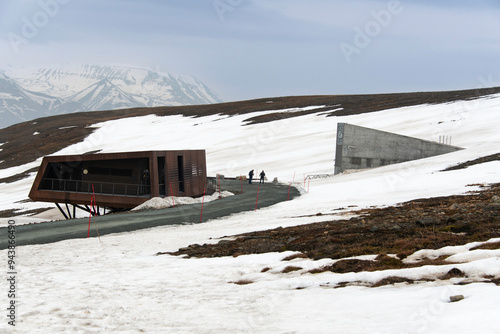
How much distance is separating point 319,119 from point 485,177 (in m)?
53.0

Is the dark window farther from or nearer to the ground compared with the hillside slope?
nearer to the ground

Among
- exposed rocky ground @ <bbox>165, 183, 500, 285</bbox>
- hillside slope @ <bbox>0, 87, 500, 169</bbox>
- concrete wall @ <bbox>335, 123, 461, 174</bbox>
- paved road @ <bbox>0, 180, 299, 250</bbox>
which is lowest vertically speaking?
paved road @ <bbox>0, 180, 299, 250</bbox>

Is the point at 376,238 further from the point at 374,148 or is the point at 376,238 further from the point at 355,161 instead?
the point at 374,148

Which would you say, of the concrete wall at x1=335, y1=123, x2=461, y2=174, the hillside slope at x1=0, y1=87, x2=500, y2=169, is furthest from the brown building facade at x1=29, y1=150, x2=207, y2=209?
the hillside slope at x1=0, y1=87, x2=500, y2=169

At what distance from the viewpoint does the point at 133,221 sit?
21.2m

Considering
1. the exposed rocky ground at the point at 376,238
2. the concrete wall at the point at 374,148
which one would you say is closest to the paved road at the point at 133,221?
the exposed rocky ground at the point at 376,238

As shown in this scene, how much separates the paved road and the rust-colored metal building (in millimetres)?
3092

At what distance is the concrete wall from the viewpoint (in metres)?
43.2

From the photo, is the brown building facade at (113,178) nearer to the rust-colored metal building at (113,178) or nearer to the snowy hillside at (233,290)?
the rust-colored metal building at (113,178)

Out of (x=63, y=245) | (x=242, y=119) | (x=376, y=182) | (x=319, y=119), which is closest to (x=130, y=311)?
(x=63, y=245)

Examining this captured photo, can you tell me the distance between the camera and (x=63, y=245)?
16016mm

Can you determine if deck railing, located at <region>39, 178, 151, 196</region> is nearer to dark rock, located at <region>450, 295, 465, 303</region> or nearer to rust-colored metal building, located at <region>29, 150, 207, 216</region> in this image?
rust-colored metal building, located at <region>29, 150, 207, 216</region>

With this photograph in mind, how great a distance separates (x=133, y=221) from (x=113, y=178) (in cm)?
971

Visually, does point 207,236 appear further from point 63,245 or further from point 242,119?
point 242,119
